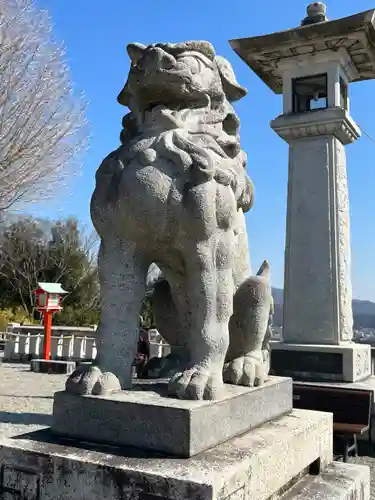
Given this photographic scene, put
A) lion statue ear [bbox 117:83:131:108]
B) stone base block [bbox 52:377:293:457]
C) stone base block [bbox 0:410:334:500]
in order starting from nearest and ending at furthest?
stone base block [bbox 0:410:334:500], stone base block [bbox 52:377:293:457], lion statue ear [bbox 117:83:131:108]

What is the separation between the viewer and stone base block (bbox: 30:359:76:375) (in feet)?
33.8

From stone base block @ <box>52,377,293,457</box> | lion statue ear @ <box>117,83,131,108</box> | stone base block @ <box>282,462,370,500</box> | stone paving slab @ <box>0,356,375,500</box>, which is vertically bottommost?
stone paving slab @ <box>0,356,375,500</box>

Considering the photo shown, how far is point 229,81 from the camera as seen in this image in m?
2.46

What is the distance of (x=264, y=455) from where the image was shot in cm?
189

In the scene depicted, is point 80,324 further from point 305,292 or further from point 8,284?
point 305,292

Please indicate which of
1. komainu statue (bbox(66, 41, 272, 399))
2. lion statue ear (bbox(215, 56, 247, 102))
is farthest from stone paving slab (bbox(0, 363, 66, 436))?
lion statue ear (bbox(215, 56, 247, 102))

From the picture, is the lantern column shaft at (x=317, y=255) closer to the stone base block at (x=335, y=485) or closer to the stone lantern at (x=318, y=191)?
the stone lantern at (x=318, y=191)

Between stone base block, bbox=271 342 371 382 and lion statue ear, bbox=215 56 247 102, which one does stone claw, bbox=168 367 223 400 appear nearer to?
lion statue ear, bbox=215 56 247 102

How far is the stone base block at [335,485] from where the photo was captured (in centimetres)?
214

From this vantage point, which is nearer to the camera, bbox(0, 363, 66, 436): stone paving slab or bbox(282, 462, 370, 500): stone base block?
bbox(282, 462, 370, 500): stone base block

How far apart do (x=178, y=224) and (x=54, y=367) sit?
359 inches

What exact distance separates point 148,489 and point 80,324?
67.4 feet

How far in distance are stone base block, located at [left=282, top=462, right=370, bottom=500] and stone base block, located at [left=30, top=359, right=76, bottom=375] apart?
831cm

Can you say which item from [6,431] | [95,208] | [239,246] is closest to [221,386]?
[239,246]
